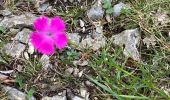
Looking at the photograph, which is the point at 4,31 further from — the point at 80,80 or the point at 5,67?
the point at 80,80

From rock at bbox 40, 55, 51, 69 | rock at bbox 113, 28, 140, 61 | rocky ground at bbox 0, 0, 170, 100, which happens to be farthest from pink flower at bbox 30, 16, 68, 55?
rock at bbox 113, 28, 140, 61

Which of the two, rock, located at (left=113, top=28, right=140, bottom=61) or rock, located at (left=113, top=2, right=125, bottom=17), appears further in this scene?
rock, located at (left=113, top=2, right=125, bottom=17)

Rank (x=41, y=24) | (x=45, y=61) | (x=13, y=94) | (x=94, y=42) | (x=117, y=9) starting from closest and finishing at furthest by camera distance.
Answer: (x=41, y=24)
(x=13, y=94)
(x=45, y=61)
(x=94, y=42)
(x=117, y=9)

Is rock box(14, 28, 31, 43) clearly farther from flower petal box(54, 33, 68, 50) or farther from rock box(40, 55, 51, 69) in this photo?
flower petal box(54, 33, 68, 50)

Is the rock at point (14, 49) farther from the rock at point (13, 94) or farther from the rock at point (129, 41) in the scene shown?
the rock at point (129, 41)

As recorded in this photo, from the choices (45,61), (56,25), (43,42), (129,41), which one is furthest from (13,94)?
(129,41)

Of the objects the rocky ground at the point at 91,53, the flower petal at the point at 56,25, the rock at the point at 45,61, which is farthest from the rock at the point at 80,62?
the flower petal at the point at 56,25

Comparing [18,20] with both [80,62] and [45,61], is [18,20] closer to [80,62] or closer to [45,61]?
[45,61]
